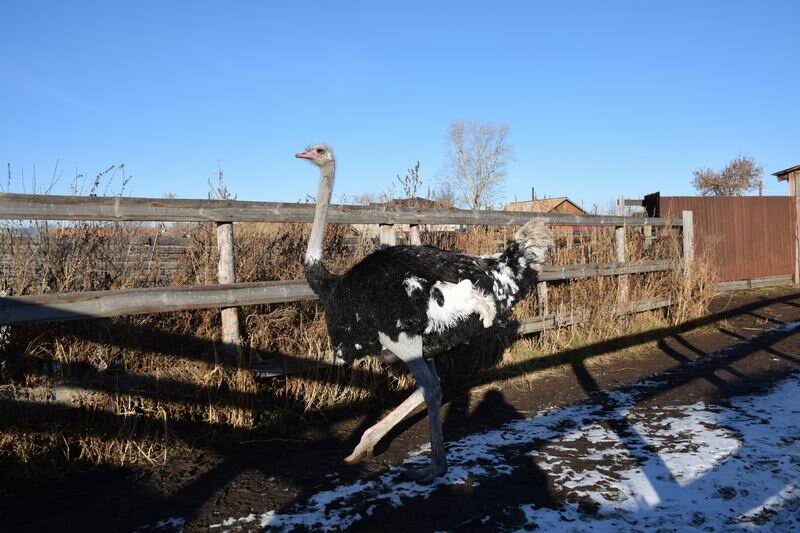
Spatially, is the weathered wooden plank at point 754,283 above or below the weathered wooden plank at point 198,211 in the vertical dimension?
below

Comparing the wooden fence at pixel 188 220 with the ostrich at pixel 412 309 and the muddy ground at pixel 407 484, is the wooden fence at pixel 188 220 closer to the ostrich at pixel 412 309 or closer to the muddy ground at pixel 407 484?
the ostrich at pixel 412 309

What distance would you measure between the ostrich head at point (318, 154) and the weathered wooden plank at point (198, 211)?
0.51 metres

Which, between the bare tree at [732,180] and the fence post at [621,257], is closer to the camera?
the fence post at [621,257]

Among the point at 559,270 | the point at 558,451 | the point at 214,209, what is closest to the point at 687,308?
the point at 559,270

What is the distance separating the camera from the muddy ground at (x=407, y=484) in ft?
9.87

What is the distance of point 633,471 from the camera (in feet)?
11.3

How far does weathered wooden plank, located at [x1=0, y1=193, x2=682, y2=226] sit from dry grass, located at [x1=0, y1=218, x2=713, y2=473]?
1.60ft

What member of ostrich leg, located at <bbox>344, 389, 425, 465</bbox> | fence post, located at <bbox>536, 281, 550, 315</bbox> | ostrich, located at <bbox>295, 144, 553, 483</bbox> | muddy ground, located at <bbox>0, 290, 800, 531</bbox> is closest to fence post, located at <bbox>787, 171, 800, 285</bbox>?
muddy ground, located at <bbox>0, 290, 800, 531</bbox>

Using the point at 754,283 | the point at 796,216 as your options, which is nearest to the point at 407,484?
the point at 754,283

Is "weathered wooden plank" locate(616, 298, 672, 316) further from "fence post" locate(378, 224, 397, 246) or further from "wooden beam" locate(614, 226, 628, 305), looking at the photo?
"fence post" locate(378, 224, 397, 246)

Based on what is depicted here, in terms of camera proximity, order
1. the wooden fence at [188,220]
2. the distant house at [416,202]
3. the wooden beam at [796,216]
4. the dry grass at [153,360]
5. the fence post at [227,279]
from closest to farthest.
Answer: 1. the wooden fence at [188,220]
2. the dry grass at [153,360]
3. the fence post at [227,279]
4. the distant house at [416,202]
5. the wooden beam at [796,216]

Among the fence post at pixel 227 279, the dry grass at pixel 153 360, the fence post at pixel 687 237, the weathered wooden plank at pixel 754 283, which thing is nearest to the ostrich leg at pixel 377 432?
the dry grass at pixel 153 360

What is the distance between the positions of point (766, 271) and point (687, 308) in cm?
679

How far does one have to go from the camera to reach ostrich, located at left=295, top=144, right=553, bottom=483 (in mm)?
3607
